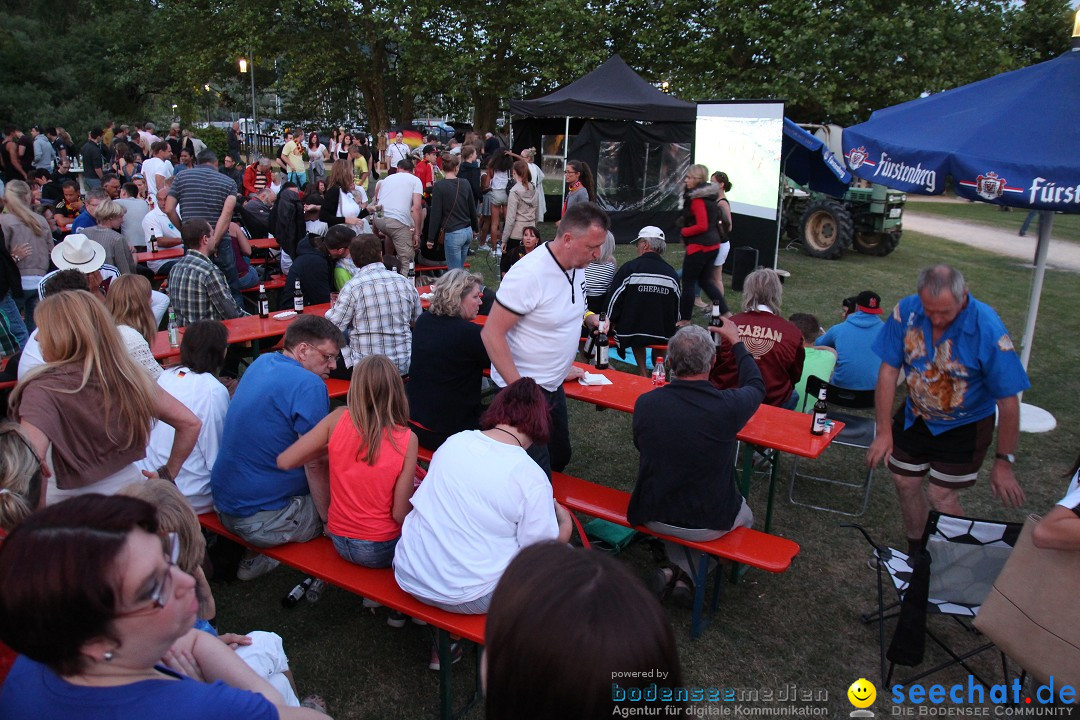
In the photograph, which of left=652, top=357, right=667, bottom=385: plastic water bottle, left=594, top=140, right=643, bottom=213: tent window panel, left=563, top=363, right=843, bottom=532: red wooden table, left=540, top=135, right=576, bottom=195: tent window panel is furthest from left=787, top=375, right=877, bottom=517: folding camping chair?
left=540, top=135, right=576, bottom=195: tent window panel

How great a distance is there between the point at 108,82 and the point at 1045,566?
3218 centimetres

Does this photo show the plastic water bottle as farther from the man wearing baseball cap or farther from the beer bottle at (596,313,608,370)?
the man wearing baseball cap

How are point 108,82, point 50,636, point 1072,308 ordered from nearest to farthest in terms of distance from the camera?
1. point 50,636
2. point 1072,308
3. point 108,82

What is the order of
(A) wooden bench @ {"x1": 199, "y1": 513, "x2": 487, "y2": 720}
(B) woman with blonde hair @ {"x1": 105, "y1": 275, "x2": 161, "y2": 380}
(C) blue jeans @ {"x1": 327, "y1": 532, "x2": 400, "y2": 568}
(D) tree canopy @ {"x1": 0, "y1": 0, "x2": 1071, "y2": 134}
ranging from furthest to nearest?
(D) tree canopy @ {"x1": 0, "y1": 0, "x2": 1071, "y2": 134} < (B) woman with blonde hair @ {"x1": 105, "y1": 275, "x2": 161, "y2": 380} < (C) blue jeans @ {"x1": 327, "y1": 532, "x2": 400, "y2": 568} < (A) wooden bench @ {"x1": 199, "y1": 513, "x2": 487, "y2": 720}

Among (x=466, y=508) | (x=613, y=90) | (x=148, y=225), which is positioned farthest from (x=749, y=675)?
(x=613, y=90)

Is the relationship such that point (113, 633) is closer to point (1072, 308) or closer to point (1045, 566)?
point (1045, 566)

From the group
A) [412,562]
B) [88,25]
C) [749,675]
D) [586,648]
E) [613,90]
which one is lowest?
[749,675]

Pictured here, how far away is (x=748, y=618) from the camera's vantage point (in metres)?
3.75

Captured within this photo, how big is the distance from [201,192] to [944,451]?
694 cm

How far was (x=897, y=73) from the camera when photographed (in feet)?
58.6

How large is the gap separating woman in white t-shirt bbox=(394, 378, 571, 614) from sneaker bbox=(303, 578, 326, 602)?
1.05 meters

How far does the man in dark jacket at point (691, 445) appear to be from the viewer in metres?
3.30

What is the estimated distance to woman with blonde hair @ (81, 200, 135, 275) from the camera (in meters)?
6.44

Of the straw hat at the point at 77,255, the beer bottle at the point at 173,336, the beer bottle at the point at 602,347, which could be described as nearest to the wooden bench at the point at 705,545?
the beer bottle at the point at 602,347
